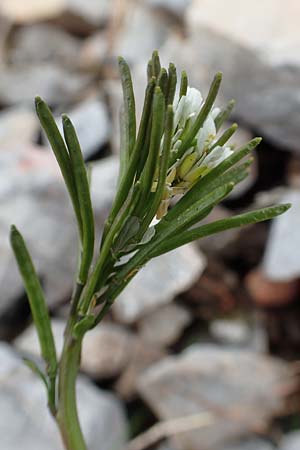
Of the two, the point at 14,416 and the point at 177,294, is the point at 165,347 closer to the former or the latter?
the point at 177,294

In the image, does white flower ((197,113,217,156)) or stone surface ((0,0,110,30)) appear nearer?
white flower ((197,113,217,156))

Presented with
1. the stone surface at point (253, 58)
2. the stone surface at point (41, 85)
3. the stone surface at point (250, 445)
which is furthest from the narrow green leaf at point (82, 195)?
the stone surface at point (41, 85)

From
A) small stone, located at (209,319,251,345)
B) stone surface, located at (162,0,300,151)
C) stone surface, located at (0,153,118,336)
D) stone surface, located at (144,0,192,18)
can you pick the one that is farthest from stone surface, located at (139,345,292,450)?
stone surface, located at (144,0,192,18)

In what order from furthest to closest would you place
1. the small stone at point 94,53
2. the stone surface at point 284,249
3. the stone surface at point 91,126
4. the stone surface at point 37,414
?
the small stone at point 94,53 < the stone surface at point 91,126 < the stone surface at point 284,249 < the stone surface at point 37,414

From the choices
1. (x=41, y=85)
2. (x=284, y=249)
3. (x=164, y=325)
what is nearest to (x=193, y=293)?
(x=164, y=325)

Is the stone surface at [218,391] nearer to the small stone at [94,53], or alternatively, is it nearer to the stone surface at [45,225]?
the stone surface at [45,225]

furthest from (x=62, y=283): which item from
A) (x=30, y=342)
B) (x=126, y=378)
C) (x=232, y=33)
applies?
(x=232, y=33)

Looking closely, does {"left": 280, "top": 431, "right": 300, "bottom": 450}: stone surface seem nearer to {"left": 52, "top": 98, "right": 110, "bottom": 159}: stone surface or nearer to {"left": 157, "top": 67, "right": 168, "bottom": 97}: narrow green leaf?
{"left": 52, "top": 98, "right": 110, "bottom": 159}: stone surface
